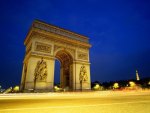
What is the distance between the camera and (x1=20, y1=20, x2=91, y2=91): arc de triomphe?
18484 mm

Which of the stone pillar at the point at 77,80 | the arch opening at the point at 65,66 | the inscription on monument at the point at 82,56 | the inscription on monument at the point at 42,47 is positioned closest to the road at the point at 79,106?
the inscription on monument at the point at 42,47

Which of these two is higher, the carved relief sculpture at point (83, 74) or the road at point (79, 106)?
the carved relief sculpture at point (83, 74)

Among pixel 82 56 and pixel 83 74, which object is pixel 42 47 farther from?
pixel 83 74

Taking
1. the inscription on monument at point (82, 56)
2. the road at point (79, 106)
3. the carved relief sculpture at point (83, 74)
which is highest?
the inscription on monument at point (82, 56)

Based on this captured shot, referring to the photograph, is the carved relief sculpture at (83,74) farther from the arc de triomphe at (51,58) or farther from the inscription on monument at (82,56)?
the inscription on monument at (82,56)

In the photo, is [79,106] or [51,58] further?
[51,58]

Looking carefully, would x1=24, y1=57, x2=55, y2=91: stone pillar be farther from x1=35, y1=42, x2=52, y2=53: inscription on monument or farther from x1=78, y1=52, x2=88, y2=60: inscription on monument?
x1=78, y1=52, x2=88, y2=60: inscription on monument

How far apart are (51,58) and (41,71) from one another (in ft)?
9.96

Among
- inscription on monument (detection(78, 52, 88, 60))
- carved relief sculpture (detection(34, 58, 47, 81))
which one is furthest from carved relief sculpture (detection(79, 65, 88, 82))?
carved relief sculpture (detection(34, 58, 47, 81))

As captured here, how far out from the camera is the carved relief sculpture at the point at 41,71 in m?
18.3

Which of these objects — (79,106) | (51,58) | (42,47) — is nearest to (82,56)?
(51,58)

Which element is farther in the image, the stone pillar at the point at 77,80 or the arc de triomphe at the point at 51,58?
the stone pillar at the point at 77,80

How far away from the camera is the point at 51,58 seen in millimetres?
20734

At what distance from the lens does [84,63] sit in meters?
24.5
